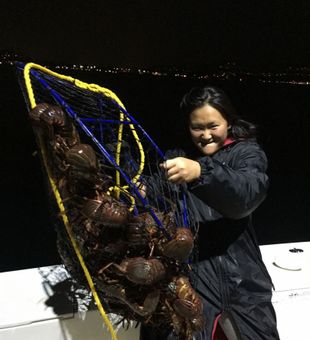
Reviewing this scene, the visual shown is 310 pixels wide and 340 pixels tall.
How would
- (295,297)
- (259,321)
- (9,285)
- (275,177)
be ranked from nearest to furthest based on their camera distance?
(259,321), (9,285), (295,297), (275,177)

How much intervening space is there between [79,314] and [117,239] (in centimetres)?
48

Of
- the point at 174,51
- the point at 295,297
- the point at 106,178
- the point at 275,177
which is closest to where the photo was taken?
the point at 106,178

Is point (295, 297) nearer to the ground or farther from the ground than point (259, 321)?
nearer to the ground

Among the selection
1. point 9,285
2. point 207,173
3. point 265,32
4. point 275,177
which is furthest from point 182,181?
point 275,177

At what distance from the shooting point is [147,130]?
1822 millimetres

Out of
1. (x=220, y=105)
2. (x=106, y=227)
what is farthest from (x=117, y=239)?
(x=220, y=105)

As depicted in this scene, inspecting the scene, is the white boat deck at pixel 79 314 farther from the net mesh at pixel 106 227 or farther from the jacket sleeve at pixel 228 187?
the jacket sleeve at pixel 228 187

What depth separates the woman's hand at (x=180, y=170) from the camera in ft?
2.89

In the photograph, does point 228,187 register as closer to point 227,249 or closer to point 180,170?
point 180,170

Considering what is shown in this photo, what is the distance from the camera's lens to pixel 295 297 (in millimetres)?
1511

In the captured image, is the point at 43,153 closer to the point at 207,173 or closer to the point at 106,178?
the point at 106,178

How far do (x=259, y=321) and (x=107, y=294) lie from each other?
48 centimetres

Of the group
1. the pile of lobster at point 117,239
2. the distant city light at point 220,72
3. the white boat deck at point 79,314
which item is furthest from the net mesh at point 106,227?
the distant city light at point 220,72

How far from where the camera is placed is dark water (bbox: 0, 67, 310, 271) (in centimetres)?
169
